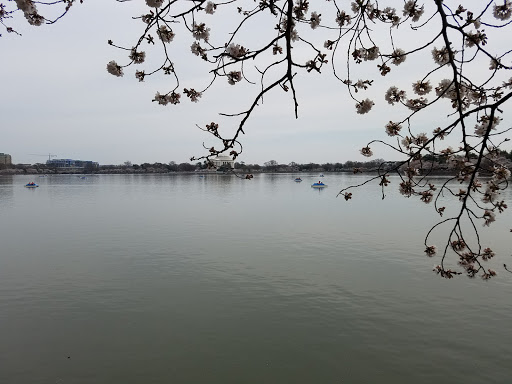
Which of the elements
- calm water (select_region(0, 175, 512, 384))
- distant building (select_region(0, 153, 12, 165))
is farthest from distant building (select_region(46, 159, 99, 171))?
calm water (select_region(0, 175, 512, 384))

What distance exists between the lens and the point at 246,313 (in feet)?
29.6

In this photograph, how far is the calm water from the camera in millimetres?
6824

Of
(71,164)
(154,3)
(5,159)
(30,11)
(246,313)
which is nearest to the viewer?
(30,11)

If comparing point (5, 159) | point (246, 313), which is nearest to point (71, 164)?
point (5, 159)

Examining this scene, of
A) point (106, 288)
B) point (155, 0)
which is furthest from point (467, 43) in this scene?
point (106, 288)

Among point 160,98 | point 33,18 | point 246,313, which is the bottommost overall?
point 246,313

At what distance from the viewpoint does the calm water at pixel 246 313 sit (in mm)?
6824

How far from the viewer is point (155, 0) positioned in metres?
3.64

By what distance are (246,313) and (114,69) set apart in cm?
670

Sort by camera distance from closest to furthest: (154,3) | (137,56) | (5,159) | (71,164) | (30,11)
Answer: (137,56) < (30,11) < (154,3) < (5,159) < (71,164)

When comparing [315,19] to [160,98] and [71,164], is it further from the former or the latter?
[71,164]

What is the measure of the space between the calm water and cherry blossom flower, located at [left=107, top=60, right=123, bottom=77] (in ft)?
16.6

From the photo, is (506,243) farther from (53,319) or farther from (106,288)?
(53,319)

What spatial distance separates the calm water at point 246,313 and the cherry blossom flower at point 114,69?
16.6 ft
